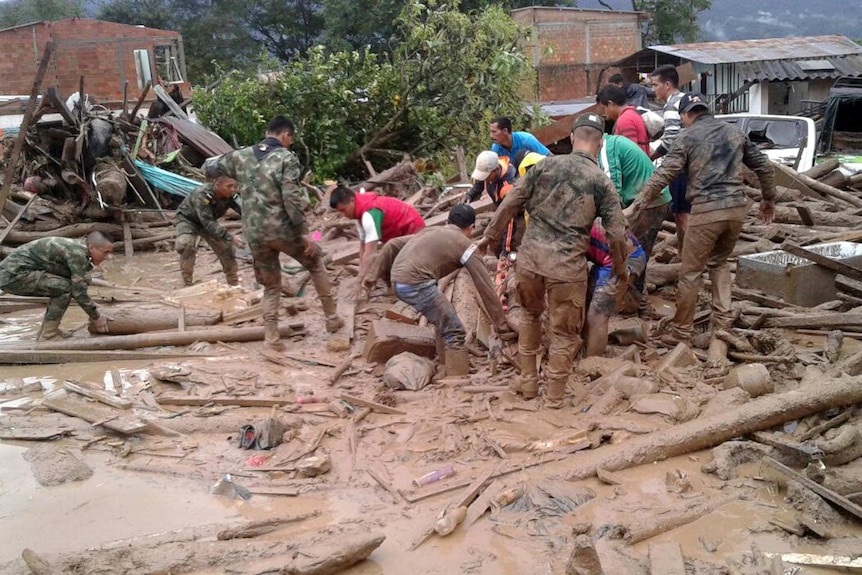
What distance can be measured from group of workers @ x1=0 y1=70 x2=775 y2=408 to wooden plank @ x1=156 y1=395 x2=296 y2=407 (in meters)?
1.42

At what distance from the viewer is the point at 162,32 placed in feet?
93.6

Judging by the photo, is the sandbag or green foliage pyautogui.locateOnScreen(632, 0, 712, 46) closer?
the sandbag

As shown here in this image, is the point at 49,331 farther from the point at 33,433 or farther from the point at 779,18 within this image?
the point at 779,18

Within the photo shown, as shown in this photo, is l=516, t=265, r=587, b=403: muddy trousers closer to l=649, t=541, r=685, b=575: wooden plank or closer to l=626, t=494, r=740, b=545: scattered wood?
l=626, t=494, r=740, b=545: scattered wood

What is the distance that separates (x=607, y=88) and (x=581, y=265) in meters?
3.04

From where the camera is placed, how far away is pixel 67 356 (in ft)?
24.0

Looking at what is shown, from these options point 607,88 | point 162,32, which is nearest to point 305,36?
point 162,32

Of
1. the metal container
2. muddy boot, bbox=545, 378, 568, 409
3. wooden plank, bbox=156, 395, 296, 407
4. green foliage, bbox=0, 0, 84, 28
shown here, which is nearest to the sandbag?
wooden plank, bbox=156, 395, 296, 407

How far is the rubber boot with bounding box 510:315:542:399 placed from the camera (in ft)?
18.8

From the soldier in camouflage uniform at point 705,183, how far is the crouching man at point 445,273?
56.6 inches

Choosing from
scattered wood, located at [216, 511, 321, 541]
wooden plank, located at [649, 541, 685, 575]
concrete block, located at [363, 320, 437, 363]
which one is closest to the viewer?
wooden plank, located at [649, 541, 685, 575]

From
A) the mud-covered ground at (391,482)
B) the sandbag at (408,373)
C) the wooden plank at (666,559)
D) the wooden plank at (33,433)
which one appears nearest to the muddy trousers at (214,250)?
the mud-covered ground at (391,482)

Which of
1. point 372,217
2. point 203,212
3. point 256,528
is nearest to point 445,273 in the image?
point 372,217

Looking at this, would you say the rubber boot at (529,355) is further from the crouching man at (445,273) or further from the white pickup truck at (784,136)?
the white pickup truck at (784,136)
